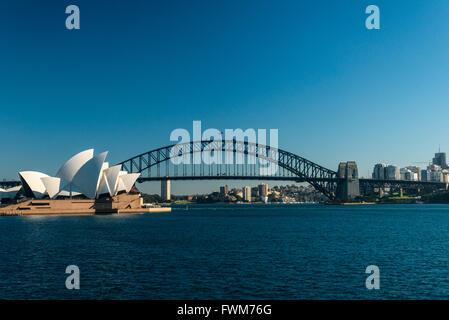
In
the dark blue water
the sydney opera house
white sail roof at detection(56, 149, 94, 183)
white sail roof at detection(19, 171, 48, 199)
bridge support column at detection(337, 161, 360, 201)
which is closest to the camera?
the dark blue water

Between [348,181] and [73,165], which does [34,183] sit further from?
[348,181]

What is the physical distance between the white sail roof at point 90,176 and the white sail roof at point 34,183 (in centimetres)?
906

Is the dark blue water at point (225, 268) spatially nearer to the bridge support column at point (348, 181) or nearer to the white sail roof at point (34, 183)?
the white sail roof at point (34, 183)

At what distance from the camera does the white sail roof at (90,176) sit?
264 ft

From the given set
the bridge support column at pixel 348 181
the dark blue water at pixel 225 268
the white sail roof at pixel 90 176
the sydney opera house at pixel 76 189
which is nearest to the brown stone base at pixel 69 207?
the sydney opera house at pixel 76 189

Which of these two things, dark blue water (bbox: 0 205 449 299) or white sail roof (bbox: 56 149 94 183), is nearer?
dark blue water (bbox: 0 205 449 299)

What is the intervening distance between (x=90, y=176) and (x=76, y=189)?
219 inches

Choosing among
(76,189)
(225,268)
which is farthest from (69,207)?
(225,268)

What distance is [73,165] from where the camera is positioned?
271 ft

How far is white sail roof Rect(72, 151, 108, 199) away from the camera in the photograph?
80562mm

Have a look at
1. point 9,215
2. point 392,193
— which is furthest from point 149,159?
point 392,193

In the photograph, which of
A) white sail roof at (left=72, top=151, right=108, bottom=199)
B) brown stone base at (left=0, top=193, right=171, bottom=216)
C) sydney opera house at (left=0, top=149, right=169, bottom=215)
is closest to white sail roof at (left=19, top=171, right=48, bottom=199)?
sydney opera house at (left=0, top=149, right=169, bottom=215)

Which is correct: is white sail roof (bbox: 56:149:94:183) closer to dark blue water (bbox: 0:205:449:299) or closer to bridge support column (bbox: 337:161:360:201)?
dark blue water (bbox: 0:205:449:299)

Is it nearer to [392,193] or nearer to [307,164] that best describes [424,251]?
[307,164]
